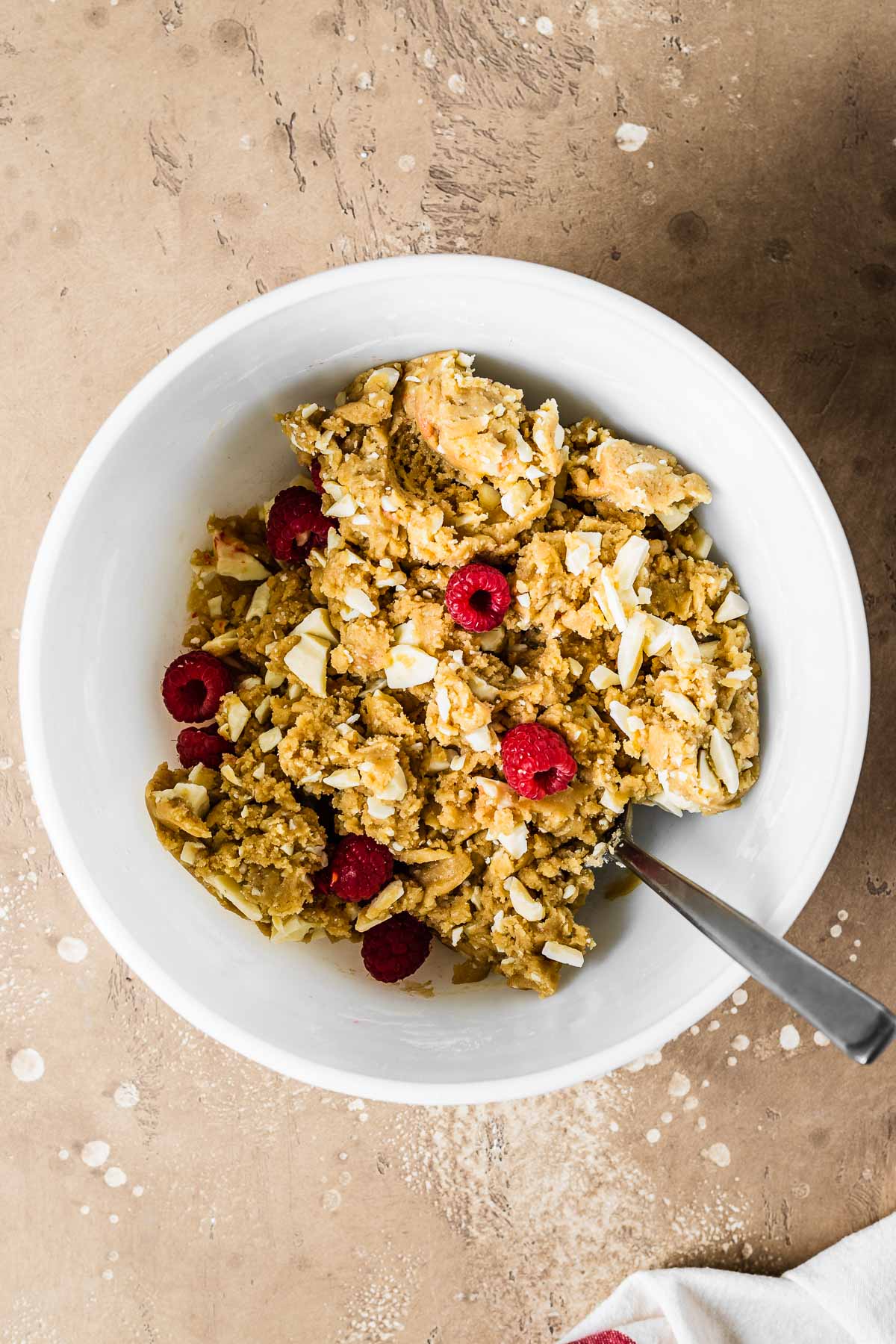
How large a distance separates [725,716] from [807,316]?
0.56m

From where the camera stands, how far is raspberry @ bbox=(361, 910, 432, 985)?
108 cm

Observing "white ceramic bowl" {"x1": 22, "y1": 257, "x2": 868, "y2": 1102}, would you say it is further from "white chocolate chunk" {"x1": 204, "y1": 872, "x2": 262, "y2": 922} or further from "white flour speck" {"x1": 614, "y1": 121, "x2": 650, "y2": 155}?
"white flour speck" {"x1": 614, "y1": 121, "x2": 650, "y2": 155}

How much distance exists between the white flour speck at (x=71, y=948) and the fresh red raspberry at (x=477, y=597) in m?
0.70

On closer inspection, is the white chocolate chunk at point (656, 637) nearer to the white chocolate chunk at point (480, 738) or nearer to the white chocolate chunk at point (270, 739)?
the white chocolate chunk at point (480, 738)

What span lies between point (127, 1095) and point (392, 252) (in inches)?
44.2

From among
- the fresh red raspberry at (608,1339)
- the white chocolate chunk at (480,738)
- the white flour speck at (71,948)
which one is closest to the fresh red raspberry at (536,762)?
the white chocolate chunk at (480,738)

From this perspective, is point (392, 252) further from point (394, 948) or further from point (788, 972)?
point (788, 972)

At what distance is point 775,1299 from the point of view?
1.34 m

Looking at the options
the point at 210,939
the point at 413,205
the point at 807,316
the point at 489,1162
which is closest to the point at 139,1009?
the point at 210,939

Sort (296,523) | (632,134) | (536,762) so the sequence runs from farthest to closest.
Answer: (632,134), (296,523), (536,762)

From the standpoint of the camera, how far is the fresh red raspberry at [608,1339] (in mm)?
1334

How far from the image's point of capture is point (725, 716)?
1.05 m

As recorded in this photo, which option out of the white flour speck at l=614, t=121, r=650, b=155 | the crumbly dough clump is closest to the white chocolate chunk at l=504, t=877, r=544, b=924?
the crumbly dough clump

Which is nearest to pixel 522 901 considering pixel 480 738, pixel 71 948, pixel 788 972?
pixel 480 738
